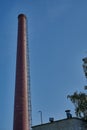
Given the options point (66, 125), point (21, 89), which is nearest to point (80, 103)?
point (66, 125)

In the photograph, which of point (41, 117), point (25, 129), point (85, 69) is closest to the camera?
point (25, 129)

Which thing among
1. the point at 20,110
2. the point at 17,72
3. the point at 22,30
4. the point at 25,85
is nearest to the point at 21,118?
the point at 20,110

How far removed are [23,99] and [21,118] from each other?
248 centimetres

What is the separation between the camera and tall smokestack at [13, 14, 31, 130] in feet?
91.0

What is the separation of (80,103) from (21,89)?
9.00 metres

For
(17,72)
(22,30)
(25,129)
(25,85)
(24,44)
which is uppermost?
(22,30)

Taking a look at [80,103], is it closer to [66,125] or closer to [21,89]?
[66,125]

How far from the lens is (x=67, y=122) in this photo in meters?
30.5

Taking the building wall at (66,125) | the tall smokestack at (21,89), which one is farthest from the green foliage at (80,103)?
the tall smokestack at (21,89)

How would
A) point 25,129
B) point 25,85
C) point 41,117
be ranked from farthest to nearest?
1. point 41,117
2. point 25,85
3. point 25,129

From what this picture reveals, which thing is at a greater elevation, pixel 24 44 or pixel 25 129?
pixel 24 44

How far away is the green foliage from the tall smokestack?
7.43 meters

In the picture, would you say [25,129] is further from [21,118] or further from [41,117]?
[41,117]

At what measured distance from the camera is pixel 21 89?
29281 millimetres
